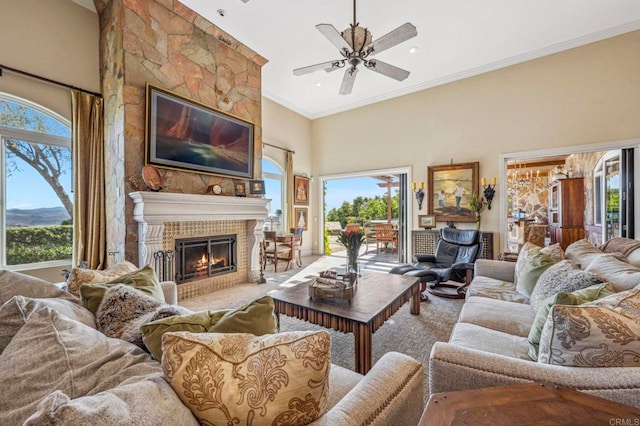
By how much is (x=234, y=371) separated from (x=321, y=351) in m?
0.24

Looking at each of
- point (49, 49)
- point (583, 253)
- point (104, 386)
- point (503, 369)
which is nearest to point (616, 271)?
point (583, 253)

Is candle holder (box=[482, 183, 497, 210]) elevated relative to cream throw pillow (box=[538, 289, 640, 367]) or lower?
elevated

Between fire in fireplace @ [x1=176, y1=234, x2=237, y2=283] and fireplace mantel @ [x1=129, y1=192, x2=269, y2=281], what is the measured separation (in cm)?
33

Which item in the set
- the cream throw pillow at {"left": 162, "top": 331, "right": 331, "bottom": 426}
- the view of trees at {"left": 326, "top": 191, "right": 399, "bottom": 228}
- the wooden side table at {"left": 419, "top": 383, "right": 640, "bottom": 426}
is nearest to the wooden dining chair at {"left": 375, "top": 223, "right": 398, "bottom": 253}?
the view of trees at {"left": 326, "top": 191, "right": 399, "bottom": 228}

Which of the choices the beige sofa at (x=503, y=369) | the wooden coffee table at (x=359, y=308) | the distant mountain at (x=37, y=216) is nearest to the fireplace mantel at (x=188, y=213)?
the distant mountain at (x=37, y=216)

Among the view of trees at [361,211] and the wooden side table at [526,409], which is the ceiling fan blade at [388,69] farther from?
the view of trees at [361,211]

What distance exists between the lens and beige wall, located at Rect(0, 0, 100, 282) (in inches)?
115

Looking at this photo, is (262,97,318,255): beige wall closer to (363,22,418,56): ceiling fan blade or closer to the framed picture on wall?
the framed picture on wall

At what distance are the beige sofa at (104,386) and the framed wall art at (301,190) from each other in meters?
5.74

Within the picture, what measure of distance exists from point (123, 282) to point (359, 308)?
1.58 m

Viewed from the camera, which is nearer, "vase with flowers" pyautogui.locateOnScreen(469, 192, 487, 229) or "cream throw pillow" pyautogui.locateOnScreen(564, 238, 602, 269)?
"cream throw pillow" pyautogui.locateOnScreen(564, 238, 602, 269)

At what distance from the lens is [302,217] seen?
6.96 m

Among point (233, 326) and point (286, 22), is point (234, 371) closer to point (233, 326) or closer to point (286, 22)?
point (233, 326)

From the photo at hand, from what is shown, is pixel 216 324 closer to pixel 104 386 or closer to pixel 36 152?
pixel 104 386
